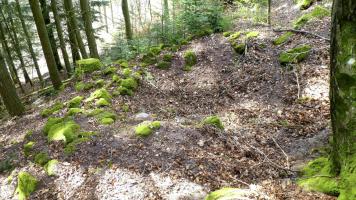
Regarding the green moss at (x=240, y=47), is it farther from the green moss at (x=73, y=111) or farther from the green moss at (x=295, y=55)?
the green moss at (x=73, y=111)

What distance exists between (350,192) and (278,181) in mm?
1508

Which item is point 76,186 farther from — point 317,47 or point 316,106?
point 317,47

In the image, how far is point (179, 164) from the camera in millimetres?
5418

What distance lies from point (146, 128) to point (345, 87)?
13.2 feet

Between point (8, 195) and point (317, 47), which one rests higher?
point (317, 47)

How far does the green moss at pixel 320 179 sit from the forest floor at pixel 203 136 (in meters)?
0.14

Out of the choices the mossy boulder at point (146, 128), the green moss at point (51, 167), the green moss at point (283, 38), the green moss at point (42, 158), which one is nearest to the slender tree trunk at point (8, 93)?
the green moss at point (42, 158)

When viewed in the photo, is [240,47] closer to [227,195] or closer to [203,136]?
[203,136]

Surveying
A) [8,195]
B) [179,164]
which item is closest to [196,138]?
[179,164]

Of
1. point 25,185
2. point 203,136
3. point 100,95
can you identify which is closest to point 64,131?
point 25,185

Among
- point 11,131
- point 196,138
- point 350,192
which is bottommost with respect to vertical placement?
point 11,131

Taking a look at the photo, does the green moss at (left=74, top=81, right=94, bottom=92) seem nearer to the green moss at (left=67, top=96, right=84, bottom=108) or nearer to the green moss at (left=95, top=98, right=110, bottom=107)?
the green moss at (left=67, top=96, right=84, bottom=108)

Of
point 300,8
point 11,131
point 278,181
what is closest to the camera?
point 278,181

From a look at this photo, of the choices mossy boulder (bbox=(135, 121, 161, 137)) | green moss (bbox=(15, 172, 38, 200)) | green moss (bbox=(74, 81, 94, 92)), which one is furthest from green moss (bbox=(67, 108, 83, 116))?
green moss (bbox=(15, 172, 38, 200))
